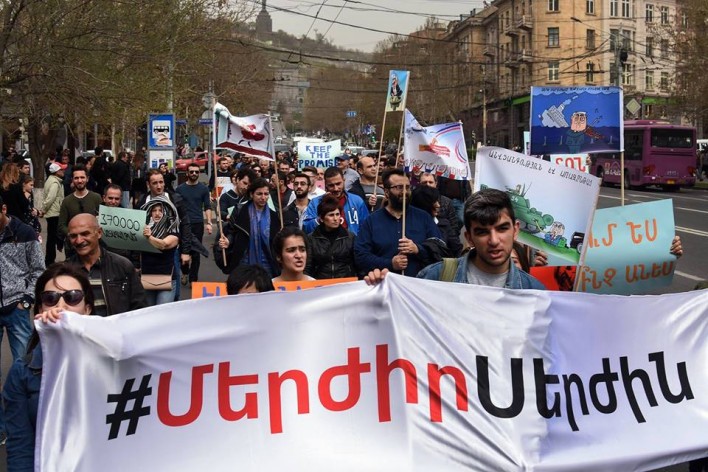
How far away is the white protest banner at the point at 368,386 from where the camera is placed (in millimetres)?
3947

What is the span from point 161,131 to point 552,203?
1742cm

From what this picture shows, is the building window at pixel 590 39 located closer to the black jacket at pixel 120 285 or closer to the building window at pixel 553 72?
the building window at pixel 553 72

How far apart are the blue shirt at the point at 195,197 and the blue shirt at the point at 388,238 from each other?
6.34 meters

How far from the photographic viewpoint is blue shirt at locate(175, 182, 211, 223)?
13180 millimetres

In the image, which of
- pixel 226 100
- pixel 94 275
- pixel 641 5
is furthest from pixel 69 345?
pixel 641 5

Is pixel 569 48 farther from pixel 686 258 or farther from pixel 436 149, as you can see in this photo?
pixel 436 149

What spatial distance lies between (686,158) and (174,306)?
38.0 metres

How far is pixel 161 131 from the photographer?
22.7m

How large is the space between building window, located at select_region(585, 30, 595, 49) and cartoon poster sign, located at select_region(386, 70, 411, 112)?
211ft

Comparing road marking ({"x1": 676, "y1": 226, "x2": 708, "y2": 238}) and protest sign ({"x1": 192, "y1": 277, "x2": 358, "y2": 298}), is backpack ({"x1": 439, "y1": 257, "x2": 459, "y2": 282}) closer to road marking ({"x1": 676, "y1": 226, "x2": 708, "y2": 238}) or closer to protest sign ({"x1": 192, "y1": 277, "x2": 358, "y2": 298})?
protest sign ({"x1": 192, "y1": 277, "x2": 358, "y2": 298})

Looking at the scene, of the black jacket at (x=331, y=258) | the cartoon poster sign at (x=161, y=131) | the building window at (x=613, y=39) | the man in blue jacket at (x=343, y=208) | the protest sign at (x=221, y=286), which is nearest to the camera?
the protest sign at (x=221, y=286)

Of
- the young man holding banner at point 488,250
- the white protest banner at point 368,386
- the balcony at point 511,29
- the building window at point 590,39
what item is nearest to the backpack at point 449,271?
the young man holding banner at point 488,250

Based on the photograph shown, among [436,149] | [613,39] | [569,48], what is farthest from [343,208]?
[569,48]

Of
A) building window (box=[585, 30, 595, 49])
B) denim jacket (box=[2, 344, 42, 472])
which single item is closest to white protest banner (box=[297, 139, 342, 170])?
denim jacket (box=[2, 344, 42, 472])
